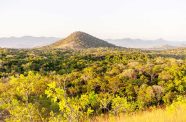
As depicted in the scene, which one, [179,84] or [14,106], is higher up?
[14,106]

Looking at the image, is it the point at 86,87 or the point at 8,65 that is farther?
the point at 8,65

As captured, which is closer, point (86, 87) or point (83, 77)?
point (86, 87)

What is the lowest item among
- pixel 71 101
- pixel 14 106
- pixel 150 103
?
pixel 150 103

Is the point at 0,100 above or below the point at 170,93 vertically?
above

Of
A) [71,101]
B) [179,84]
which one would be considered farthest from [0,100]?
[179,84]

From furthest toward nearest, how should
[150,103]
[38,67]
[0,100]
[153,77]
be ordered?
1. [38,67]
2. [153,77]
3. [150,103]
4. [0,100]

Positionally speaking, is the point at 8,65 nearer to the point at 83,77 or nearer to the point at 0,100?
the point at 83,77

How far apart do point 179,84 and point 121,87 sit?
6.90m

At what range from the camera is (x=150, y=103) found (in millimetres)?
39188

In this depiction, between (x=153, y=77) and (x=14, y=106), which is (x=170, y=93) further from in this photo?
(x=14, y=106)

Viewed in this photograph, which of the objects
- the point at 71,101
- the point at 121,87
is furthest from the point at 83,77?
the point at 71,101

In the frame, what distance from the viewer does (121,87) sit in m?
42.8

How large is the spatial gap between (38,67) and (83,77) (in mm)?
19940


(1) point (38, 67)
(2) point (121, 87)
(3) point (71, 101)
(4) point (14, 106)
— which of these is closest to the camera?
(3) point (71, 101)
